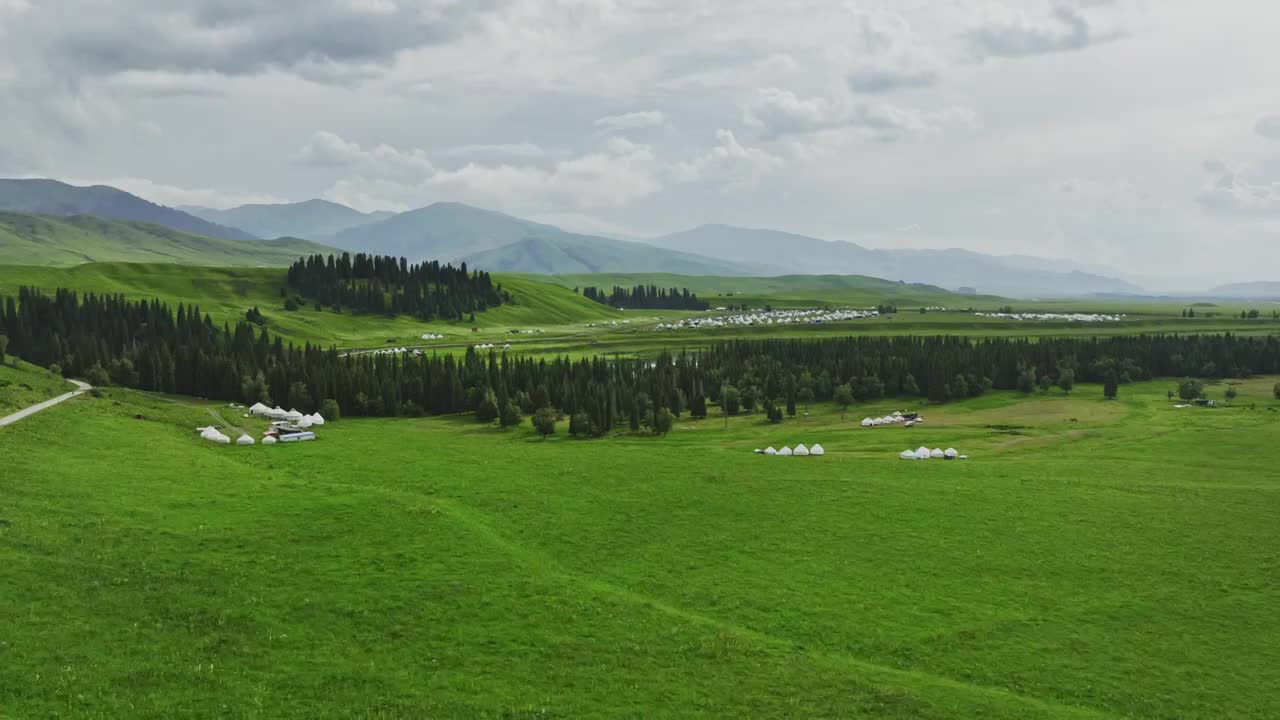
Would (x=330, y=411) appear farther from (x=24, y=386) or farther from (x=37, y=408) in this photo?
(x=37, y=408)

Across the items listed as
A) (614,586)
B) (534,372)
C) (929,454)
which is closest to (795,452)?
Result: (929,454)

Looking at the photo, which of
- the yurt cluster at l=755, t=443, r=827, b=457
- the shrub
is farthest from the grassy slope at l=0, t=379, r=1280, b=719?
the shrub

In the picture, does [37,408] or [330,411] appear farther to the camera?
[330,411]

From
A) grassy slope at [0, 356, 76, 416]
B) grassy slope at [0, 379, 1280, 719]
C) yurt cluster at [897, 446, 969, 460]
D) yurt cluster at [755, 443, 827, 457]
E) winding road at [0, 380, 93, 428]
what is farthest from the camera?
yurt cluster at [755, 443, 827, 457]

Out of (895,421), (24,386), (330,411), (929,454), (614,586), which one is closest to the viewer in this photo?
(614,586)

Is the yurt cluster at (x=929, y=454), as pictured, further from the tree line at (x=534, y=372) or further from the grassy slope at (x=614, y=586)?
the tree line at (x=534, y=372)

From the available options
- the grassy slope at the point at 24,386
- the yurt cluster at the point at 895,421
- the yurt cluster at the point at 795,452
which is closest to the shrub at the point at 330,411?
the grassy slope at the point at 24,386

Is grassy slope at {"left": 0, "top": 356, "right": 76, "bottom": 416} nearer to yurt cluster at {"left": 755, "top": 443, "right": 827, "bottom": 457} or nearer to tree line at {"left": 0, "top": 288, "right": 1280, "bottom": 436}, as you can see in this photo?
tree line at {"left": 0, "top": 288, "right": 1280, "bottom": 436}
